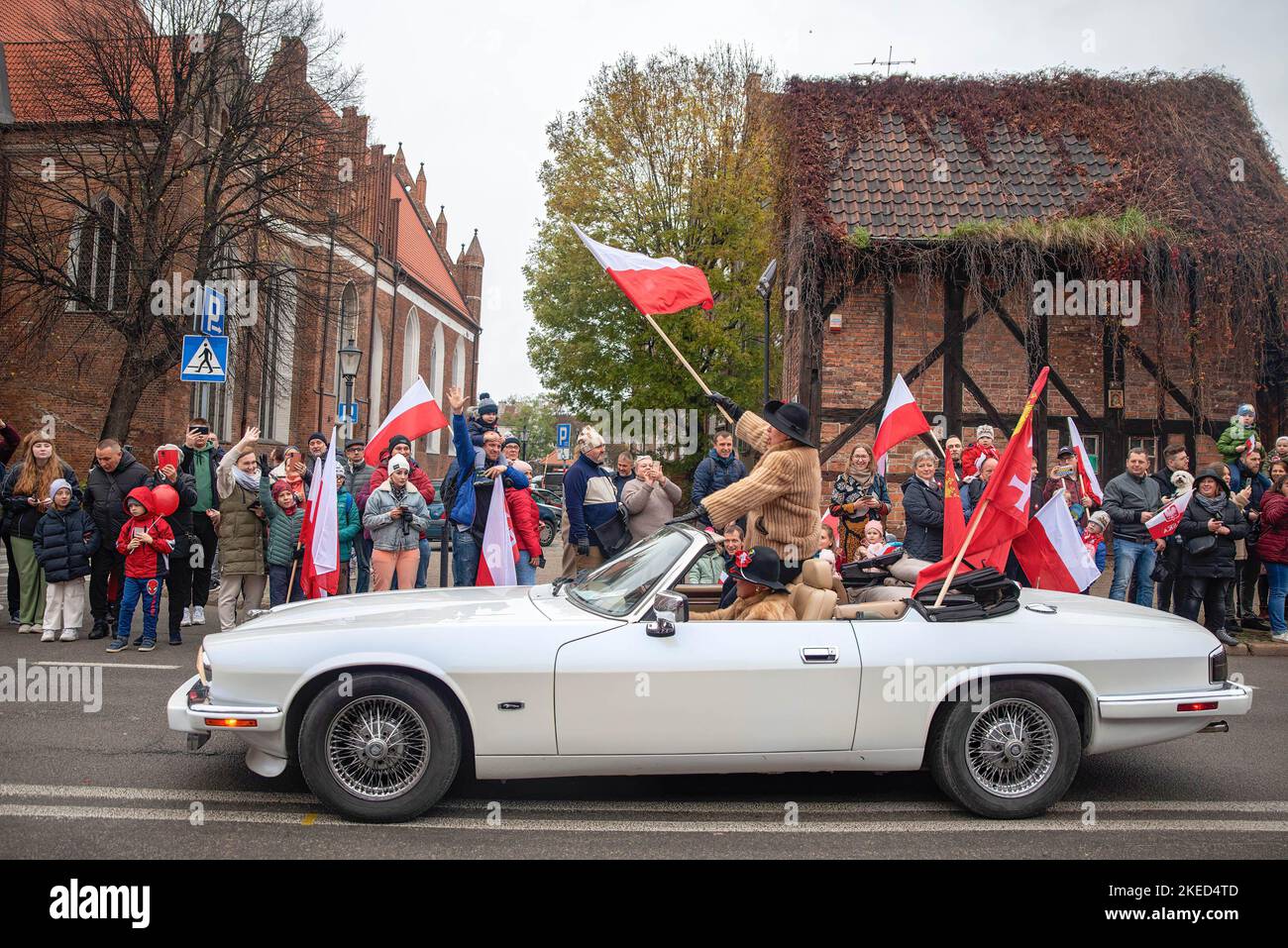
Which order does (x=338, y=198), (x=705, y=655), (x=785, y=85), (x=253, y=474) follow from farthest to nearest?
(x=338, y=198) < (x=785, y=85) < (x=253, y=474) < (x=705, y=655)

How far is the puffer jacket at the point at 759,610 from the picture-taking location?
14.9ft

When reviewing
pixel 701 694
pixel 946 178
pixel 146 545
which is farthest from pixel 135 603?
pixel 946 178

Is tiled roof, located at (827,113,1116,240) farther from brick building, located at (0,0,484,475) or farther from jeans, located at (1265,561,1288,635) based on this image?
brick building, located at (0,0,484,475)

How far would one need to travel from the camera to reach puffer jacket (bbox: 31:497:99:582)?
8.54 m

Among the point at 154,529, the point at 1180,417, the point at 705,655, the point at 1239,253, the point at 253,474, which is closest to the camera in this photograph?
the point at 705,655

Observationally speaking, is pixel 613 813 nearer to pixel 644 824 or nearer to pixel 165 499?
pixel 644 824

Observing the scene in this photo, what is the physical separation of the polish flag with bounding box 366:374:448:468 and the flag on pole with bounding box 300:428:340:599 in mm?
719

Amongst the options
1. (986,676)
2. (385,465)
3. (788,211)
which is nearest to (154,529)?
(385,465)

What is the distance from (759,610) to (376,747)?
6.23ft

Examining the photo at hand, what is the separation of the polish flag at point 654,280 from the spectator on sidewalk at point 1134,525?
4.71 m

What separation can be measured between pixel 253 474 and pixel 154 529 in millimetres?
1009

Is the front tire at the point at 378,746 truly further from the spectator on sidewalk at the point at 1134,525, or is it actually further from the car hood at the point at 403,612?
the spectator on sidewalk at the point at 1134,525

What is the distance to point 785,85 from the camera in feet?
52.0

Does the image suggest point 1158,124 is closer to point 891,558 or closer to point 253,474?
point 891,558
